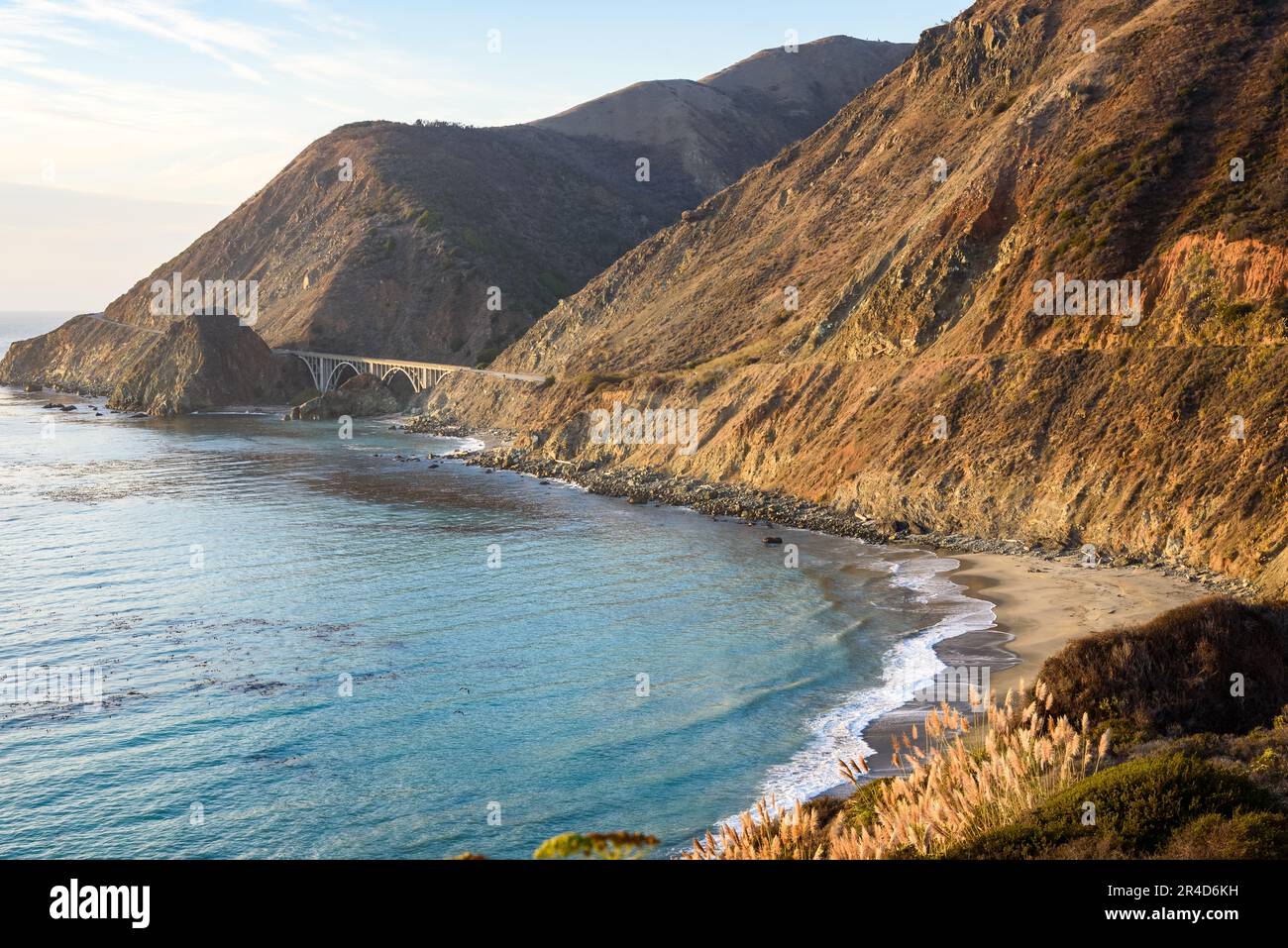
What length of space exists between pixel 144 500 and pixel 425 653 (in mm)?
41467

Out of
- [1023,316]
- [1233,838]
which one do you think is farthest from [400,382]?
[1233,838]

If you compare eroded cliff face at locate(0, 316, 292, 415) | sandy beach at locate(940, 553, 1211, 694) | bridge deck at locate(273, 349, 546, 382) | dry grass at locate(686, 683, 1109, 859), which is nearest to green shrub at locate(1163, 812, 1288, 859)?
dry grass at locate(686, 683, 1109, 859)

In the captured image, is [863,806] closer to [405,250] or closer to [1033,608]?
[1033,608]

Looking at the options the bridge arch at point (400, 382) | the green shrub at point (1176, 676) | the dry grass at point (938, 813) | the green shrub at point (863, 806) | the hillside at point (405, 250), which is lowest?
the green shrub at point (863, 806)

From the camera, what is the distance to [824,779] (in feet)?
83.5

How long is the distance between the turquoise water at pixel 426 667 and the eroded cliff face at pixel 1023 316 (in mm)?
7893

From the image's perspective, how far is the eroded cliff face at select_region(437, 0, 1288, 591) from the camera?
153ft

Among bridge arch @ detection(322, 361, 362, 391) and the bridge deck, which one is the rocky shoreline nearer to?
the bridge deck

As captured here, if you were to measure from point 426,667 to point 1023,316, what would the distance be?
1549 inches

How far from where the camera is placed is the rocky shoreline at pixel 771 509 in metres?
43.8

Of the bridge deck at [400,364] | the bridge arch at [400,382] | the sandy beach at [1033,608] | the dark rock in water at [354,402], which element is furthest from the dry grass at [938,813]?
the bridge arch at [400,382]

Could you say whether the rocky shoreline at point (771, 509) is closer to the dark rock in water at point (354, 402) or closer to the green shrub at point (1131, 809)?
the green shrub at point (1131, 809)

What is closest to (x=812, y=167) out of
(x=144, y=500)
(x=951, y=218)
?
(x=951, y=218)
